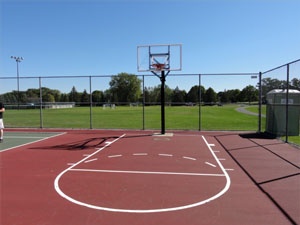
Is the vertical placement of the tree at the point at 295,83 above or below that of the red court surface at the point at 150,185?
above

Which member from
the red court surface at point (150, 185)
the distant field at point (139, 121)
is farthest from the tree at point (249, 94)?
the red court surface at point (150, 185)

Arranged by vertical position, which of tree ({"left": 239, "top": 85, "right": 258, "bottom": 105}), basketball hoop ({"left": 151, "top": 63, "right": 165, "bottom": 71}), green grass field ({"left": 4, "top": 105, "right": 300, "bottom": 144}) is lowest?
green grass field ({"left": 4, "top": 105, "right": 300, "bottom": 144})

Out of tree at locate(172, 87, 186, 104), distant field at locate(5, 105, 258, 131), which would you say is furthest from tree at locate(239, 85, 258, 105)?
tree at locate(172, 87, 186, 104)

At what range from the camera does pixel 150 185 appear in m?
5.76

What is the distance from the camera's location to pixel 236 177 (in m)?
6.37

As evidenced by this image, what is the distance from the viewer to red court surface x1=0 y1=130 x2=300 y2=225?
14.0 feet

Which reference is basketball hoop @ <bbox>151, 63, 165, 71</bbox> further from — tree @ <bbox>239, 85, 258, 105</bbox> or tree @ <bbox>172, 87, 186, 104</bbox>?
tree @ <bbox>172, 87, 186, 104</bbox>

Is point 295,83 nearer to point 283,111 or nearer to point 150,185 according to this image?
point 283,111

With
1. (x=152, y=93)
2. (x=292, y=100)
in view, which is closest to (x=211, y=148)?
(x=292, y=100)

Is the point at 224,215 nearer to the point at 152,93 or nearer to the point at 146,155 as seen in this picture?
the point at 146,155

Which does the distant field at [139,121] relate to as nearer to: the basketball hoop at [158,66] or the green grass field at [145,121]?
the green grass field at [145,121]

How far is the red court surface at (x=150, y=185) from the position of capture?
425cm

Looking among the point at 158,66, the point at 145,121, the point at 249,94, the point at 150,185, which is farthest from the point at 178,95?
the point at 150,185

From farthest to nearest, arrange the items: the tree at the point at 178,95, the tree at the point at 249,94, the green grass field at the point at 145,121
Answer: the tree at the point at 178,95, the green grass field at the point at 145,121, the tree at the point at 249,94
